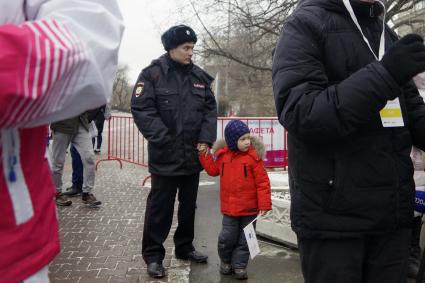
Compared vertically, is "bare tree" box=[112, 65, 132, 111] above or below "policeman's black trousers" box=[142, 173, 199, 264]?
above

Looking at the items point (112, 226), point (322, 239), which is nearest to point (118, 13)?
point (322, 239)

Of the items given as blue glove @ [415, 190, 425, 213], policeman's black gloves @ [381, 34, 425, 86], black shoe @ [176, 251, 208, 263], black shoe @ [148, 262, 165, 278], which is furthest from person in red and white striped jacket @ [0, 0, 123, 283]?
black shoe @ [176, 251, 208, 263]

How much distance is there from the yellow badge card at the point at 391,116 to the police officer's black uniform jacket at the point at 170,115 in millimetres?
2170

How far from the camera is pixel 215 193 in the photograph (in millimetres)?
7758

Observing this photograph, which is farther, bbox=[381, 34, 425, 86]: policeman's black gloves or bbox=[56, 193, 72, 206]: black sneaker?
bbox=[56, 193, 72, 206]: black sneaker

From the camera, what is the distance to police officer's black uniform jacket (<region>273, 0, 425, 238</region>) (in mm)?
1788

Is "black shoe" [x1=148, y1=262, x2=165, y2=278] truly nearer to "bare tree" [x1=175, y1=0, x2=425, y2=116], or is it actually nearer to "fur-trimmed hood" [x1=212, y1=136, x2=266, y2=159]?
"fur-trimmed hood" [x1=212, y1=136, x2=266, y2=159]

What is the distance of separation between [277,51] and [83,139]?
4.80m

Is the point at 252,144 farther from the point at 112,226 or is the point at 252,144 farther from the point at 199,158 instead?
the point at 112,226

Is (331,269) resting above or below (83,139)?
below

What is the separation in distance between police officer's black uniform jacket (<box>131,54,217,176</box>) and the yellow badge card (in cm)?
217

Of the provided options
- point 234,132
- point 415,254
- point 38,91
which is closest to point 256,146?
point 234,132

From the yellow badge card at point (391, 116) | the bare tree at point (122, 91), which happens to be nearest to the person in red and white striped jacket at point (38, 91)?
the yellow badge card at point (391, 116)

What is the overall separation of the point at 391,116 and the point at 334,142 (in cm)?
27
